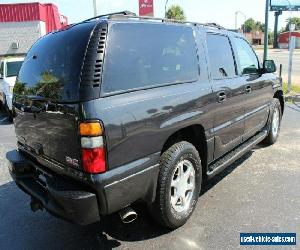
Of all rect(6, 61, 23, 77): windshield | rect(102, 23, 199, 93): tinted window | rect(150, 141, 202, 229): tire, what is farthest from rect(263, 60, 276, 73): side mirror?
rect(6, 61, 23, 77): windshield

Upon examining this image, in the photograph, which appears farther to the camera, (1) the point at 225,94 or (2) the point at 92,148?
(1) the point at 225,94

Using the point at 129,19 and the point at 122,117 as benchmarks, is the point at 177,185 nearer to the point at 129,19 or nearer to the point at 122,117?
the point at 122,117

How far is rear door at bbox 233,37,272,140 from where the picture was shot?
4.97 meters

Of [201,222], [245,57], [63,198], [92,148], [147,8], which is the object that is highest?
[147,8]

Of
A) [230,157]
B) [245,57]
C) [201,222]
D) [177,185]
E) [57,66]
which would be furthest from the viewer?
[245,57]

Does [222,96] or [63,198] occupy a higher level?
[222,96]

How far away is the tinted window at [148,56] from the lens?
3.00m

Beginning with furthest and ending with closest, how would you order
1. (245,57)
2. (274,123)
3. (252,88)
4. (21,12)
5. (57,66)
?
(21,12) < (274,123) < (245,57) < (252,88) < (57,66)

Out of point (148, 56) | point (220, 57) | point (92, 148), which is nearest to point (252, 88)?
point (220, 57)

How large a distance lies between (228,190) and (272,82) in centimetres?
226

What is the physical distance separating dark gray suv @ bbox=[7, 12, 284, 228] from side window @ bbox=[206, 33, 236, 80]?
0.05 ft

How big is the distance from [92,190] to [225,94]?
83.6 inches

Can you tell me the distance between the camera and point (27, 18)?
3834 centimetres

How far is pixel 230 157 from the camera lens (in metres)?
4.57
